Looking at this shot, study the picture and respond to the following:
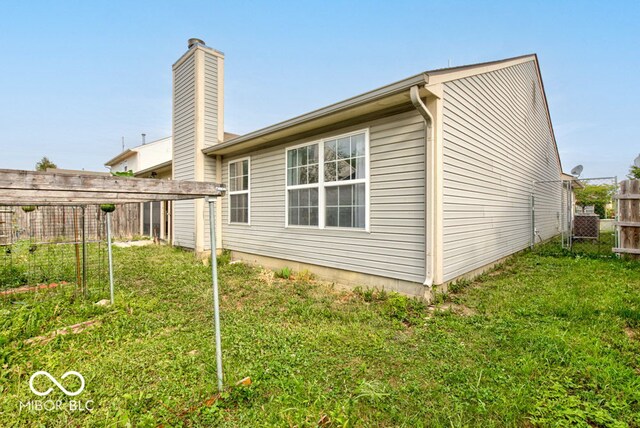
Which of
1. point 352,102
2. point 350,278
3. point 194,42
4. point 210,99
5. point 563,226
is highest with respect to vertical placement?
point 194,42

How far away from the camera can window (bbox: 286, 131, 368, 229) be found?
491cm

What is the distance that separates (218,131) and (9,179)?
23.6 ft

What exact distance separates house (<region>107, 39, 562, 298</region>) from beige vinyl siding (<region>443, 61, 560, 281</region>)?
0.04 metres

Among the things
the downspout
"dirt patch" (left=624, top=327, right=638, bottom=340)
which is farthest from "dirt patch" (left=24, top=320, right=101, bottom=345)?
Result: "dirt patch" (left=624, top=327, right=638, bottom=340)

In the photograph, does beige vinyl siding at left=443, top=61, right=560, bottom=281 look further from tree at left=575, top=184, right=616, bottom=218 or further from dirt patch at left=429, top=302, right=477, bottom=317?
tree at left=575, top=184, right=616, bottom=218

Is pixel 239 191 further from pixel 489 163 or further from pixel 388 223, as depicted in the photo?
pixel 489 163

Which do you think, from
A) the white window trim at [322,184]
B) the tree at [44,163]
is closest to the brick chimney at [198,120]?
the white window trim at [322,184]

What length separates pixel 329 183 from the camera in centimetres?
526

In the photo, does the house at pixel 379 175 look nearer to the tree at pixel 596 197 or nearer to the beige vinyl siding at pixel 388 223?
the beige vinyl siding at pixel 388 223

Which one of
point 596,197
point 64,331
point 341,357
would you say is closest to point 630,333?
point 341,357

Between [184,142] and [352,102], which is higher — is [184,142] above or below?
above

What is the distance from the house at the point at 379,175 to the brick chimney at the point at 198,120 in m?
0.03

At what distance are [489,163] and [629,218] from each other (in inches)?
138

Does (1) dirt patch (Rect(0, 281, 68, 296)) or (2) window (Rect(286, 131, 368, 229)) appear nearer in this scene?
(1) dirt patch (Rect(0, 281, 68, 296))
